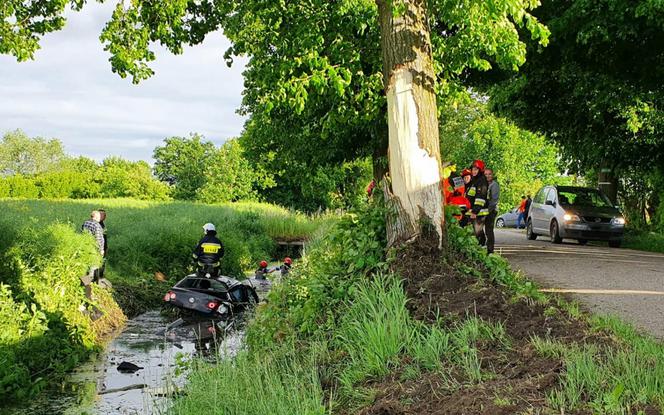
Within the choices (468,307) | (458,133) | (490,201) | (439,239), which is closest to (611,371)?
(468,307)

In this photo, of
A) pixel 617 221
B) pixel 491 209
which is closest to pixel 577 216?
pixel 617 221

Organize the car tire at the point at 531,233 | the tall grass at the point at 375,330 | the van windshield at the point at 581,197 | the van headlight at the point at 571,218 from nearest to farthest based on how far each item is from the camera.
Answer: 1. the tall grass at the point at 375,330
2. the van headlight at the point at 571,218
3. the van windshield at the point at 581,197
4. the car tire at the point at 531,233

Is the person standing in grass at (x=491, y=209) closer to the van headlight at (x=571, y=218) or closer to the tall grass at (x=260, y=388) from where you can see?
the tall grass at (x=260, y=388)

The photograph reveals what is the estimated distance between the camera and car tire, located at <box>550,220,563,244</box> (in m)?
21.6

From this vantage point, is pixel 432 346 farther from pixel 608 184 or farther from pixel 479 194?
pixel 608 184

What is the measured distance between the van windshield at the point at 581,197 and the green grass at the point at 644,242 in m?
1.66

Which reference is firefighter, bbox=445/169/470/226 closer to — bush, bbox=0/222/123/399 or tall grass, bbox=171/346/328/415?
tall grass, bbox=171/346/328/415

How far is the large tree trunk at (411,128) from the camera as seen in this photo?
28.7 ft

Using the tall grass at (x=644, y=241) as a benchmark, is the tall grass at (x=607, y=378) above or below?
above

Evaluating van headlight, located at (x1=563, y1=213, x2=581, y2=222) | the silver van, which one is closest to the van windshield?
the silver van

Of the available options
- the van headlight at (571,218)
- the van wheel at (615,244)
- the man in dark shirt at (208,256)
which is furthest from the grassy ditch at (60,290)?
the van wheel at (615,244)

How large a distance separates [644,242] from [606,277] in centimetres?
1082

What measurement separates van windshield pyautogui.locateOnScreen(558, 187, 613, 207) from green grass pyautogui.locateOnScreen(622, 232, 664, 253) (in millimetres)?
1663

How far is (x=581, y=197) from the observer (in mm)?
22141
